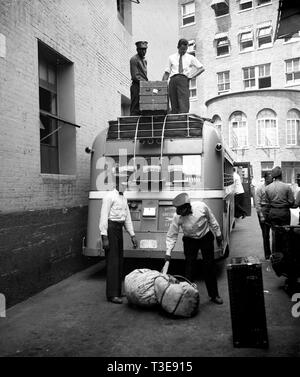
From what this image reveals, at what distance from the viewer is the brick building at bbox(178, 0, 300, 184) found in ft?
92.2

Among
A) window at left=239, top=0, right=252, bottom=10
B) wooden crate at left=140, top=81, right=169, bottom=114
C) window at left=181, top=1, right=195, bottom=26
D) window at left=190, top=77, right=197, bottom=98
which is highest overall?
window at left=239, top=0, right=252, bottom=10

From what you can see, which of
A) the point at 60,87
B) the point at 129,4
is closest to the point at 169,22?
the point at 129,4

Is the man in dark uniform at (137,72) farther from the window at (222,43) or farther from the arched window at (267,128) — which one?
the window at (222,43)

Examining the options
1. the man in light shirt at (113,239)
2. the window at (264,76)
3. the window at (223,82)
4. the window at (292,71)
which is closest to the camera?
the man in light shirt at (113,239)

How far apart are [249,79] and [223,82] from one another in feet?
7.10

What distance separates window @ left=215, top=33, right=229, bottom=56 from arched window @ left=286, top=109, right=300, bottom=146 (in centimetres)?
804

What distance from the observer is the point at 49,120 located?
26.5ft

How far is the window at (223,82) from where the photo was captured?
1291 inches

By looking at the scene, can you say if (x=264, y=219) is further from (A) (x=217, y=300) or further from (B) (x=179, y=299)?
(B) (x=179, y=299)

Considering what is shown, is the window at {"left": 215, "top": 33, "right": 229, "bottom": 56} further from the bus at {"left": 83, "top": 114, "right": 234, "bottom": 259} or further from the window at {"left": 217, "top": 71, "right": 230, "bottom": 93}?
the bus at {"left": 83, "top": 114, "right": 234, "bottom": 259}

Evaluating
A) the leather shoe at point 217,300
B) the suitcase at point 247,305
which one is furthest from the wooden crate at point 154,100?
the suitcase at point 247,305

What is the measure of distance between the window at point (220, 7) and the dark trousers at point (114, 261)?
28.4 m

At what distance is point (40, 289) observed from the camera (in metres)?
6.71

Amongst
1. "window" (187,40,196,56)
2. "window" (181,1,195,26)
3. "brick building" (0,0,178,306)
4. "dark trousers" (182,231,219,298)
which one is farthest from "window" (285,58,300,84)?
"dark trousers" (182,231,219,298)
